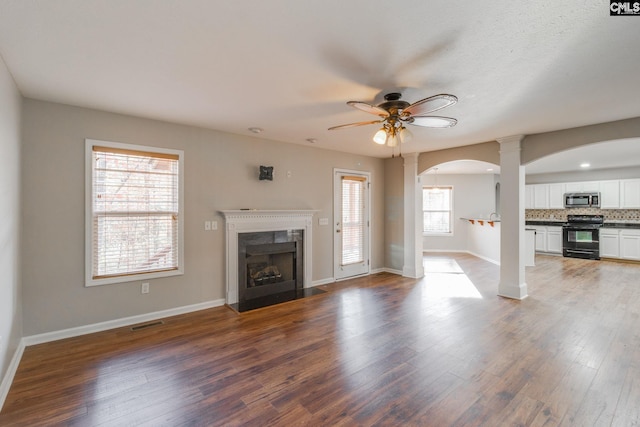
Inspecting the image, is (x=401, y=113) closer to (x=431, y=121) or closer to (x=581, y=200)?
(x=431, y=121)

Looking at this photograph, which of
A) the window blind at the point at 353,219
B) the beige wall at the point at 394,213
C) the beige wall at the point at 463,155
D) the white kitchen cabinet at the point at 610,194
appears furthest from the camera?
the white kitchen cabinet at the point at 610,194

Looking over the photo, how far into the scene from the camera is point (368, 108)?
2.45 metres

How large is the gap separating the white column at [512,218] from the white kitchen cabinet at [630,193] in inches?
212

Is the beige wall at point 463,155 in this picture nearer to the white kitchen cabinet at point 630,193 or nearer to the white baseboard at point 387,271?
the white baseboard at point 387,271

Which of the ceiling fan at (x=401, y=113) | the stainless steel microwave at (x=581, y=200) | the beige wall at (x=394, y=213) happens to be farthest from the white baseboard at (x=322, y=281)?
the stainless steel microwave at (x=581, y=200)

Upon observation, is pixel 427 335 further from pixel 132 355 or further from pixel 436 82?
pixel 132 355

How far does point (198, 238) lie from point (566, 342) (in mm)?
4439

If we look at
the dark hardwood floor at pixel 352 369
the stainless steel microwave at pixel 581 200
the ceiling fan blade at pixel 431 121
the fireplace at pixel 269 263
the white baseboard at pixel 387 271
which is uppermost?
the ceiling fan blade at pixel 431 121

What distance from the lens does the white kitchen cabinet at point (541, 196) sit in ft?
28.0

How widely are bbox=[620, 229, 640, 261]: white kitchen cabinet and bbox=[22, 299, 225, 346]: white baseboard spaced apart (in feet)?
30.9

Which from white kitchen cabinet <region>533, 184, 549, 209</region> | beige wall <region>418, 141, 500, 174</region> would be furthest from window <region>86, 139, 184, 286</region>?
white kitchen cabinet <region>533, 184, 549, 209</region>

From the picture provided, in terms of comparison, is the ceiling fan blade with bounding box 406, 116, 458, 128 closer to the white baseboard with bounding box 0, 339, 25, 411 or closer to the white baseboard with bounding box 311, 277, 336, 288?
the white baseboard with bounding box 311, 277, 336, 288

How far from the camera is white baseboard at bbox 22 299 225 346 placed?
9.82 ft

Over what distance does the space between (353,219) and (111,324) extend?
4107 millimetres
